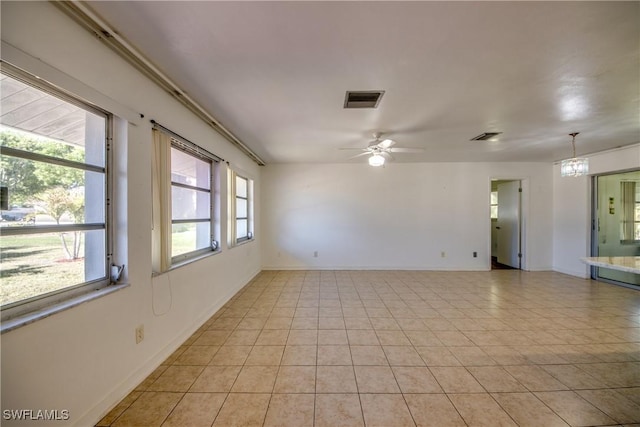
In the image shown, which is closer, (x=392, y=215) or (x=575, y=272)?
(x=575, y=272)

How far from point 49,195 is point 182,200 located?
1482 millimetres

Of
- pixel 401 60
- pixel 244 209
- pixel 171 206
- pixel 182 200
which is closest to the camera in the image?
pixel 401 60

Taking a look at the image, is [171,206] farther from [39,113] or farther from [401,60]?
[401,60]

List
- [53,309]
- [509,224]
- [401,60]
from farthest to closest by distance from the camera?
[509,224], [401,60], [53,309]

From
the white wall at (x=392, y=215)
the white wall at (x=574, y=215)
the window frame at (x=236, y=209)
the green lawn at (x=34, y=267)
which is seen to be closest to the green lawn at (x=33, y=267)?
the green lawn at (x=34, y=267)

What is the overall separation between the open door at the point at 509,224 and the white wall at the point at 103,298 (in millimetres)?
6953

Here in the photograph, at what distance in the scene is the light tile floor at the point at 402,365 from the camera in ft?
5.60

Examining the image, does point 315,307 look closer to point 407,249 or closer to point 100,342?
point 100,342

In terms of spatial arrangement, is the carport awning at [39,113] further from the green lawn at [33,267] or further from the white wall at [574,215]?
the white wall at [574,215]

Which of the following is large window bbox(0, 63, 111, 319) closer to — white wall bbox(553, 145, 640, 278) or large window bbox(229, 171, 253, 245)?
large window bbox(229, 171, 253, 245)

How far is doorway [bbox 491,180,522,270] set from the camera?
598 centimetres

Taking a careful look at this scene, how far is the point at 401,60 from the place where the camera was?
74.8 inches

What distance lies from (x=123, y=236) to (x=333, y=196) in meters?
4.48

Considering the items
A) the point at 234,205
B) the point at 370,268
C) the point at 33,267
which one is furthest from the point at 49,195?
the point at 370,268
